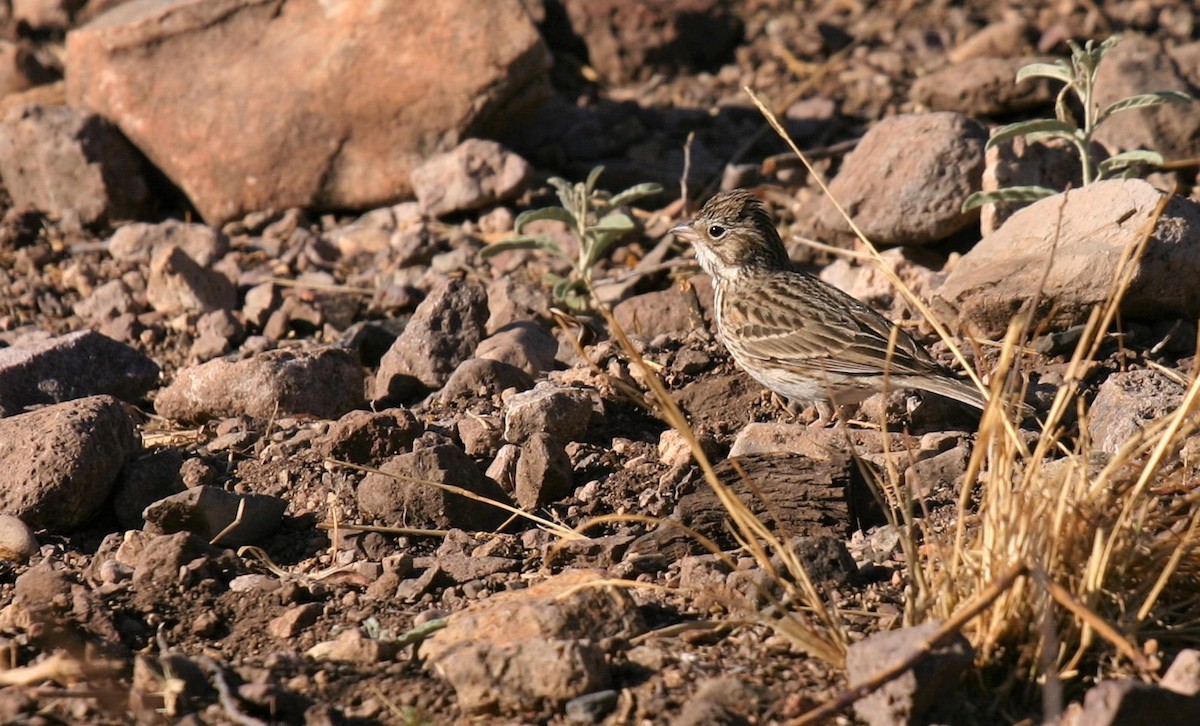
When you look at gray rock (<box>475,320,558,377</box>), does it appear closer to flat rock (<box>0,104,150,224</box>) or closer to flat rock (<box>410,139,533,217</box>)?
flat rock (<box>410,139,533,217</box>)

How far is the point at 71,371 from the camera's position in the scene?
6.76m

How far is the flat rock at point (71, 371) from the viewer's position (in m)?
6.53

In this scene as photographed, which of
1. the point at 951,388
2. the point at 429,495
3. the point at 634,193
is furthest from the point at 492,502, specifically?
the point at 634,193

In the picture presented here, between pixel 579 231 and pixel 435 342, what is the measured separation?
1266mm

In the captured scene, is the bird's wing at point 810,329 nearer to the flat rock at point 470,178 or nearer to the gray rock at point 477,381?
the gray rock at point 477,381

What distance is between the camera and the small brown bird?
20.6 ft

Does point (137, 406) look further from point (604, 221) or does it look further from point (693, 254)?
point (693, 254)

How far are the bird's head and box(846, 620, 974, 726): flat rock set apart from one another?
3552mm

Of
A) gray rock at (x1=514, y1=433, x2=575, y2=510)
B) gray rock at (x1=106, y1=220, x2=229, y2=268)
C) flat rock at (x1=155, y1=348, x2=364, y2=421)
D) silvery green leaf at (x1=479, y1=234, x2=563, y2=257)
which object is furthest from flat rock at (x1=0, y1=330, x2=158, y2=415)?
gray rock at (x1=514, y1=433, x2=575, y2=510)

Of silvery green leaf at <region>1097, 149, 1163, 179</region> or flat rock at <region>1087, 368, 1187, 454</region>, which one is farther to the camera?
silvery green leaf at <region>1097, 149, 1163, 179</region>

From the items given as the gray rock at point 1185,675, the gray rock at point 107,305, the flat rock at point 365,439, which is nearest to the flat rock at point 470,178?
the gray rock at point 107,305

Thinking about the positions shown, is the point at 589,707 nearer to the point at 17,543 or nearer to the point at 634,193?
the point at 17,543

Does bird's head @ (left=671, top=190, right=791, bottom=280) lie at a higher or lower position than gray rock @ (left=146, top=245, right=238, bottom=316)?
lower

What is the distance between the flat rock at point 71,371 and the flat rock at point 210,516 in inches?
55.7
